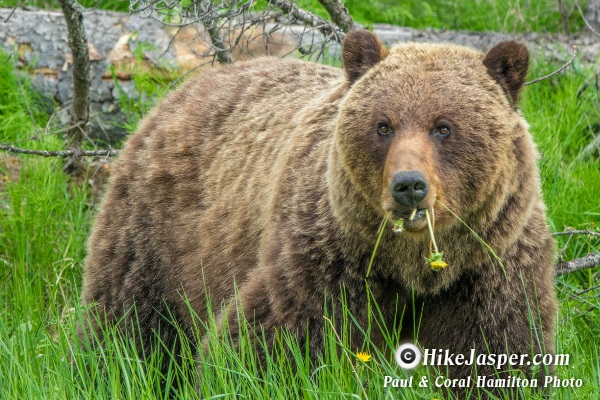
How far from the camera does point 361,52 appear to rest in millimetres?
4652

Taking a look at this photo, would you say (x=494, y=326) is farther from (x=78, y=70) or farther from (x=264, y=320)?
(x=78, y=70)

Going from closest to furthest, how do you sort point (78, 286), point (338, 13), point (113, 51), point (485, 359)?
1. point (485, 359)
2. point (78, 286)
3. point (338, 13)
4. point (113, 51)

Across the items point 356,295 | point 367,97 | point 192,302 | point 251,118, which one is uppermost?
point 367,97

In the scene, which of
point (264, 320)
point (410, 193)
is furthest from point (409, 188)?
point (264, 320)

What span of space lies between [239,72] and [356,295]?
7.06ft

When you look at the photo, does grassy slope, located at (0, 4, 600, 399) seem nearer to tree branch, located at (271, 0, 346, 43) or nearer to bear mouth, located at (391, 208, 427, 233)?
bear mouth, located at (391, 208, 427, 233)

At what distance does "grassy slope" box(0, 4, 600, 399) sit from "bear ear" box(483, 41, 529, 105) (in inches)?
50.4

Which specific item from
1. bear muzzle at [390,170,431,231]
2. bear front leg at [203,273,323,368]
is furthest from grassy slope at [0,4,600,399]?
bear muzzle at [390,170,431,231]

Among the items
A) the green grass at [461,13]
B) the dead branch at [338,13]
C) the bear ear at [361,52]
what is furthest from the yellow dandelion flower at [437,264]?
the green grass at [461,13]

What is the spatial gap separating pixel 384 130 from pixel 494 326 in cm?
105

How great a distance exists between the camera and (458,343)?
455 centimetres

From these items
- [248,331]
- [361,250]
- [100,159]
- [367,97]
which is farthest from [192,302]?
[100,159]

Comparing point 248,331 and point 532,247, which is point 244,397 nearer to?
point 248,331

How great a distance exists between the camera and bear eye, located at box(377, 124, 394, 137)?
168 inches
